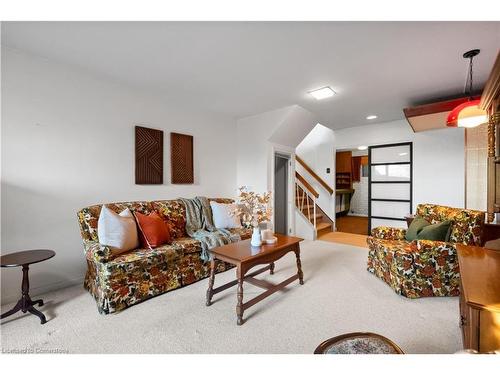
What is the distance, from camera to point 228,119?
4.45 meters

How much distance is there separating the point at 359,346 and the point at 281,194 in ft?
12.9

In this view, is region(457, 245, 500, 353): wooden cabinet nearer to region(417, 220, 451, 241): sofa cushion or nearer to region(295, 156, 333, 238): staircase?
region(417, 220, 451, 241): sofa cushion

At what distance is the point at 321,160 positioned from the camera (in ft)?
19.2

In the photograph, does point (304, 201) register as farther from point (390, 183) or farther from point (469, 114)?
point (469, 114)

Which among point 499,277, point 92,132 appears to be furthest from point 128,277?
point 499,277

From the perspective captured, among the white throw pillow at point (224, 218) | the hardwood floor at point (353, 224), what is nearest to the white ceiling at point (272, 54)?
the white throw pillow at point (224, 218)

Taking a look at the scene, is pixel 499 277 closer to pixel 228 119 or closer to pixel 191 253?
pixel 191 253

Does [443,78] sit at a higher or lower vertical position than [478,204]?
higher

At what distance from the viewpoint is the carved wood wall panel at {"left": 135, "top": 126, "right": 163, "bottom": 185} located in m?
3.13

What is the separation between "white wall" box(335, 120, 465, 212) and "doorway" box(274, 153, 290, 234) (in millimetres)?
2162

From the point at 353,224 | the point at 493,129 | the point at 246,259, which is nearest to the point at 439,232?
the point at 493,129
